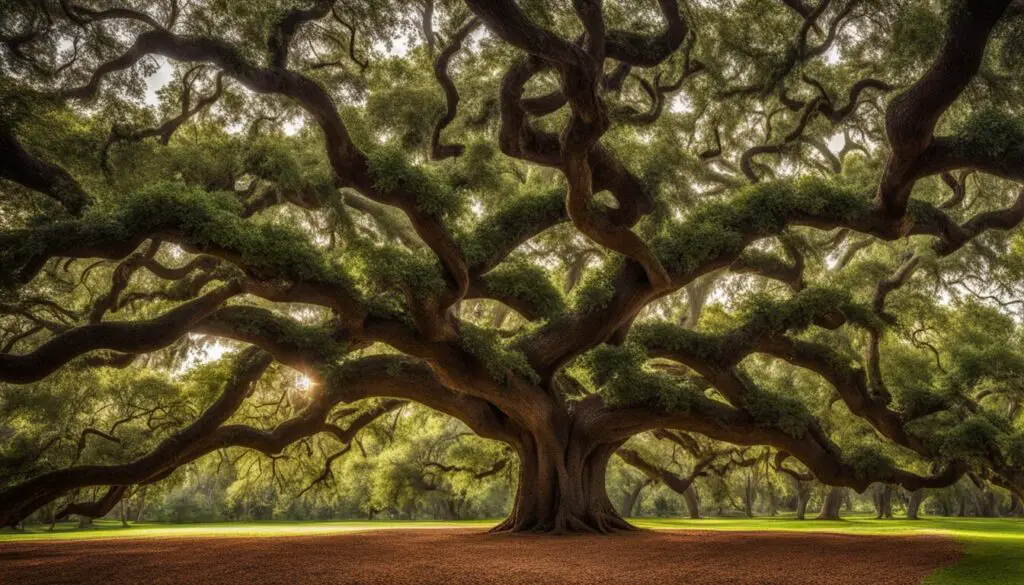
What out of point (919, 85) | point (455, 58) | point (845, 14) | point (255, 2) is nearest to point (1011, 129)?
point (919, 85)

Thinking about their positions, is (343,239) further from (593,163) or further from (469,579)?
(469,579)

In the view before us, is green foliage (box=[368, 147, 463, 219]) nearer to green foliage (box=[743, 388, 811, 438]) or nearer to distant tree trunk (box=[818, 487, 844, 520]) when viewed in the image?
green foliage (box=[743, 388, 811, 438])

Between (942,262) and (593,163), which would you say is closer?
(593,163)

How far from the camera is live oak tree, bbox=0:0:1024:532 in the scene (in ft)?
27.9

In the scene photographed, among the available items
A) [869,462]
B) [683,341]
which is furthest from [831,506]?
[683,341]

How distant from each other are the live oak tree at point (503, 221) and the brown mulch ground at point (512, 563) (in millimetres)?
2705

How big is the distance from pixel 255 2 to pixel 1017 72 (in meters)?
11.8

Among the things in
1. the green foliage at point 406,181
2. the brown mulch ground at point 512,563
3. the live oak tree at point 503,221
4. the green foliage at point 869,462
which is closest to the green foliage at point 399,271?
the live oak tree at point 503,221

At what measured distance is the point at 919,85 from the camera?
7.79 meters

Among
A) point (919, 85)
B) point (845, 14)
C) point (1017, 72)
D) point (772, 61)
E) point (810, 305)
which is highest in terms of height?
point (845, 14)

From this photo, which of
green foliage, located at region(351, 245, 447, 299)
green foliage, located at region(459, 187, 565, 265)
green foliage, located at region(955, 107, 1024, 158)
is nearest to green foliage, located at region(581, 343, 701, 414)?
green foliage, located at region(459, 187, 565, 265)

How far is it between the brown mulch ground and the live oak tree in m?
2.71

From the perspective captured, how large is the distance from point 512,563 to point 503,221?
6156mm

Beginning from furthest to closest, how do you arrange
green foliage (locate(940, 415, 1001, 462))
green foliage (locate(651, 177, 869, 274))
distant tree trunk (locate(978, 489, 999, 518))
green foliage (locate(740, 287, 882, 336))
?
distant tree trunk (locate(978, 489, 999, 518))
green foliage (locate(740, 287, 882, 336))
green foliage (locate(651, 177, 869, 274))
green foliage (locate(940, 415, 1001, 462))
